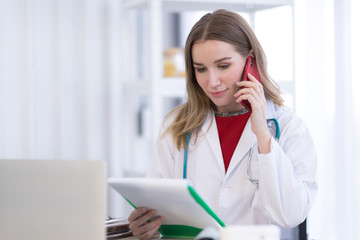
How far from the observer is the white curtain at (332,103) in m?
2.45

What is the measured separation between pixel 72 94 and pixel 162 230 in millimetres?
1696

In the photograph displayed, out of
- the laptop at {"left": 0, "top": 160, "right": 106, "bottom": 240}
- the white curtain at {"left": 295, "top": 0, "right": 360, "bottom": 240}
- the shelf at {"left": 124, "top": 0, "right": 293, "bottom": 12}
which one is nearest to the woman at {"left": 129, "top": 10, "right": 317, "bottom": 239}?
the laptop at {"left": 0, "top": 160, "right": 106, "bottom": 240}

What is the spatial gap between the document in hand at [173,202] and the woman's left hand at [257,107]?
38cm

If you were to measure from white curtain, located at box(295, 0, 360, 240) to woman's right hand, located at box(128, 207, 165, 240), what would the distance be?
1263 mm

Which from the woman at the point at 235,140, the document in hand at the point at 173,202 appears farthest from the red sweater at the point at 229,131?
the document in hand at the point at 173,202

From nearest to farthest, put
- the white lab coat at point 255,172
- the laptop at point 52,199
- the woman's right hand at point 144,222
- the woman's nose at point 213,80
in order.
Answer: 1. the laptop at point 52,199
2. the woman's right hand at point 144,222
3. the white lab coat at point 255,172
4. the woman's nose at point 213,80

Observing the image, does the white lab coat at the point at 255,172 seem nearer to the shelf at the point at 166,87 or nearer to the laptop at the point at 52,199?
the laptop at the point at 52,199

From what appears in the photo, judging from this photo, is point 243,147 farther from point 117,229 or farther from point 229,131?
point 117,229

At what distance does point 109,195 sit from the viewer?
127 inches

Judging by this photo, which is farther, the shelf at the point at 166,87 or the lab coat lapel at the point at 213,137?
the shelf at the point at 166,87

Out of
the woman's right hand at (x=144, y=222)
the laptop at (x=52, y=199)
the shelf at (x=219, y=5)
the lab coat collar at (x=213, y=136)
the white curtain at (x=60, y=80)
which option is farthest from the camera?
the white curtain at (x=60, y=80)

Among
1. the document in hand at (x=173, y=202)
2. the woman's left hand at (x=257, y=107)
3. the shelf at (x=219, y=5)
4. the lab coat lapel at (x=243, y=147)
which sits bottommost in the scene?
the document in hand at (x=173, y=202)

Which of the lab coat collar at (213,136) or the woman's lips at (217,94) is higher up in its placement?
the woman's lips at (217,94)

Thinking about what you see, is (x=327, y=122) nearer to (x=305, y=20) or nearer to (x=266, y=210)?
(x=305, y=20)
